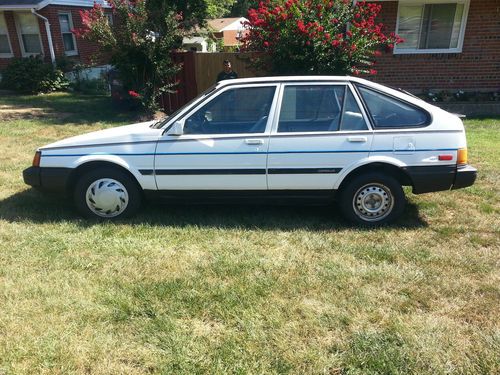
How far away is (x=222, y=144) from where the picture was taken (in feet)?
14.7

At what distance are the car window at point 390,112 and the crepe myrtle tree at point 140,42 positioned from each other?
23.2 ft

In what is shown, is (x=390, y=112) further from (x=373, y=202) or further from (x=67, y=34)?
(x=67, y=34)

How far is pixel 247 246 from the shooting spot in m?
4.21

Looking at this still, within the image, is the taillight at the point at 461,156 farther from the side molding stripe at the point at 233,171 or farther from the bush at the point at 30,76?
the bush at the point at 30,76

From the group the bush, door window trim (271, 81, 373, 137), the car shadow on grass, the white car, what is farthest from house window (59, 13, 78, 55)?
door window trim (271, 81, 373, 137)

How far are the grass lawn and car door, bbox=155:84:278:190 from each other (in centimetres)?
52

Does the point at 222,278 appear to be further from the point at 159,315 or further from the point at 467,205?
the point at 467,205

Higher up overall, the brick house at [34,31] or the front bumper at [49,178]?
the brick house at [34,31]

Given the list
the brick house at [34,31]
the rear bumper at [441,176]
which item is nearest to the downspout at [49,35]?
the brick house at [34,31]

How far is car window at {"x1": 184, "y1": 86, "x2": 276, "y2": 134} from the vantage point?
4551 millimetres

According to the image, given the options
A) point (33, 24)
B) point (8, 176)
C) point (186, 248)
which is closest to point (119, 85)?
point (8, 176)

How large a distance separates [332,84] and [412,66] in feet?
27.9

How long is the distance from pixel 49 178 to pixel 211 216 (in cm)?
184

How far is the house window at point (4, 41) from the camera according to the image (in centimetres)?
1702
